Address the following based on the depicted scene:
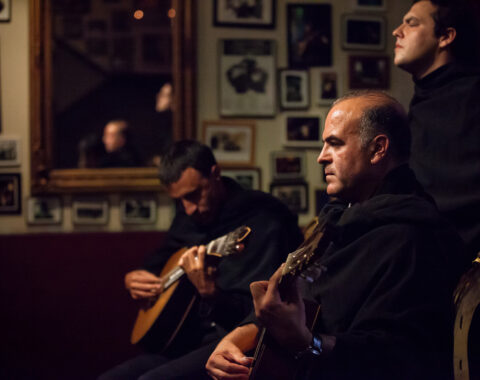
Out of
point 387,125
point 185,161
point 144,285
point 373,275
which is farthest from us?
point 144,285

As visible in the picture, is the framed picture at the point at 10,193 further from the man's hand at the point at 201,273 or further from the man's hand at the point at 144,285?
the man's hand at the point at 201,273

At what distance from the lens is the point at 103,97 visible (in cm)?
377

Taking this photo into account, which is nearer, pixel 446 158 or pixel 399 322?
pixel 399 322

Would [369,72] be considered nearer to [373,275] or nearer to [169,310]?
Answer: [169,310]

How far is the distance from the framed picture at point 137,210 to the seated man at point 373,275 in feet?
7.11

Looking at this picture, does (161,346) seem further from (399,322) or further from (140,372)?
(399,322)

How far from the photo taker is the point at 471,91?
7.17ft

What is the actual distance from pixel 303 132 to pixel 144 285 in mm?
1595

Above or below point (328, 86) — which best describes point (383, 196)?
below

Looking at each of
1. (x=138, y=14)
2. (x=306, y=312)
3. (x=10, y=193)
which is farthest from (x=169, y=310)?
(x=138, y=14)

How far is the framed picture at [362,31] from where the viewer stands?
379cm

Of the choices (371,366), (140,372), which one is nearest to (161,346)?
(140,372)

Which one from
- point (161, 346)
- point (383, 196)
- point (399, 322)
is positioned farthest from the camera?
point (161, 346)

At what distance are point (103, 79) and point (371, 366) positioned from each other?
116 inches
